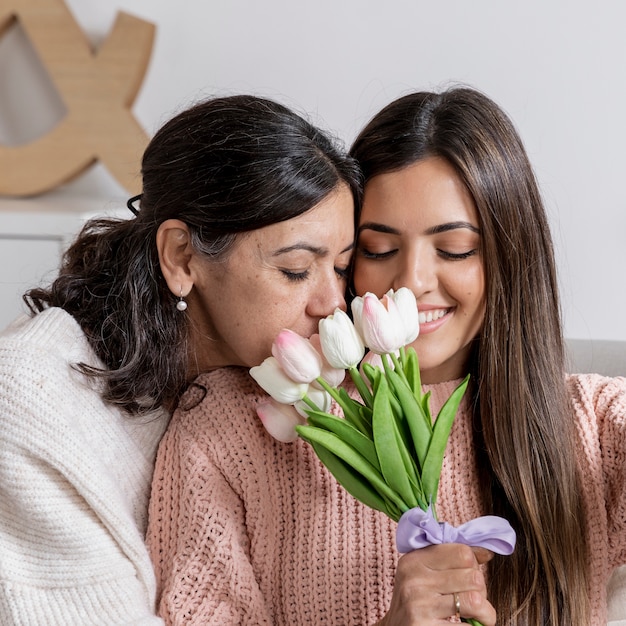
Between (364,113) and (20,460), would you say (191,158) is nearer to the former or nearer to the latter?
(20,460)

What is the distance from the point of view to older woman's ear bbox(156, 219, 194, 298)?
53.7 inches

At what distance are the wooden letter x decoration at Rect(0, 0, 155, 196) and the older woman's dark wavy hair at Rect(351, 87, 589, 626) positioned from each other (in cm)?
141

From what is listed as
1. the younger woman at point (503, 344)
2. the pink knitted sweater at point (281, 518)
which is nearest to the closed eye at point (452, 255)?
the younger woman at point (503, 344)

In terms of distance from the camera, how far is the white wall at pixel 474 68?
2455 millimetres

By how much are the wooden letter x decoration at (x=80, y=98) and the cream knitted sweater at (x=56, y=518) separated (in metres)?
→ 1.41

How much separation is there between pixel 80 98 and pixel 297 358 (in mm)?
1768

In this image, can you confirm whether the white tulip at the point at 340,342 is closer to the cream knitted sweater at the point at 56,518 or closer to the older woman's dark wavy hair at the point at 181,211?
the older woman's dark wavy hair at the point at 181,211

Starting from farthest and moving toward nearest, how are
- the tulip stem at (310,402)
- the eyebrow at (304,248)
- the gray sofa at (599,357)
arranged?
the gray sofa at (599,357) → the eyebrow at (304,248) → the tulip stem at (310,402)

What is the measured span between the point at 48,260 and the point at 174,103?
59cm

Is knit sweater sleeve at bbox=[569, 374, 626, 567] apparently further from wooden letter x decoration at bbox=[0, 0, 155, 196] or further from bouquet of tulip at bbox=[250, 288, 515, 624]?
wooden letter x decoration at bbox=[0, 0, 155, 196]

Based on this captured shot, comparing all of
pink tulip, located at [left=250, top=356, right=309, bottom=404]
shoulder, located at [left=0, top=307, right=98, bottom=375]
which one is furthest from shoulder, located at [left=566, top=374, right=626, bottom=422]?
shoulder, located at [left=0, top=307, right=98, bottom=375]

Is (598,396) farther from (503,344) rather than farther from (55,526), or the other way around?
(55,526)

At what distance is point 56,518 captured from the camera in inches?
48.6

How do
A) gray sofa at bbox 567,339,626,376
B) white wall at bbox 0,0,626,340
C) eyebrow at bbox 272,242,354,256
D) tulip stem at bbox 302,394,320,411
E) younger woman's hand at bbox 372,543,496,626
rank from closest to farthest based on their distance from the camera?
younger woman's hand at bbox 372,543,496,626, tulip stem at bbox 302,394,320,411, eyebrow at bbox 272,242,354,256, gray sofa at bbox 567,339,626,376, white wall at bbox 0,0,626,340
